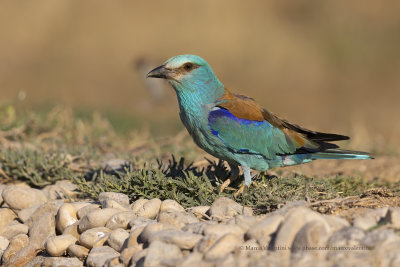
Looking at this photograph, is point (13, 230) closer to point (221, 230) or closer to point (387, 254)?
point (221, 230)

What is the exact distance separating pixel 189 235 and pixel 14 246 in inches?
49.4

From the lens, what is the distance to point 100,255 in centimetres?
318

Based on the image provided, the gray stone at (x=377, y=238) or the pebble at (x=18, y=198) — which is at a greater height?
the gray stone at (x=377, y=238)

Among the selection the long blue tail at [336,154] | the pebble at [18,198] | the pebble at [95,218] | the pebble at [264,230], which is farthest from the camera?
the long blue tail at [336,154]

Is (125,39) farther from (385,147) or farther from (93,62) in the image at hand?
(385,147)

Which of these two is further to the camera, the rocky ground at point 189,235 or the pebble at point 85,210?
the pebble at point 85,210

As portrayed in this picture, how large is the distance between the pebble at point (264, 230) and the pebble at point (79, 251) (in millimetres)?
958

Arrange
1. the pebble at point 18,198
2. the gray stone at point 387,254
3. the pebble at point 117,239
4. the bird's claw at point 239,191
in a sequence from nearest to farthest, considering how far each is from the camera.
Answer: the gray stone at point 387,254 < the pebble at point 117,239 < the bird's claw at point 239,191 < the pebble at point 18,198

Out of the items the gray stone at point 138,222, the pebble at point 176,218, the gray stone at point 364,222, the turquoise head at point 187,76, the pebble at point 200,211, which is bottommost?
the gray stone at point 138,222

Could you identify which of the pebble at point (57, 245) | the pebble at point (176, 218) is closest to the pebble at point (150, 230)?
the pebble at point (176, 218)

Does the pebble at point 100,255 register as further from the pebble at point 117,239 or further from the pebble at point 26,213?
the pebble at point 26,213

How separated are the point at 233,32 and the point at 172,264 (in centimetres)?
1601

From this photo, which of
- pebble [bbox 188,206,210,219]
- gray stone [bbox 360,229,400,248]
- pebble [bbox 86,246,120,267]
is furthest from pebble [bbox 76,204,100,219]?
gray stone [bbox 360,229,400,248]

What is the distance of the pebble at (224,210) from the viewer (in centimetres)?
334
